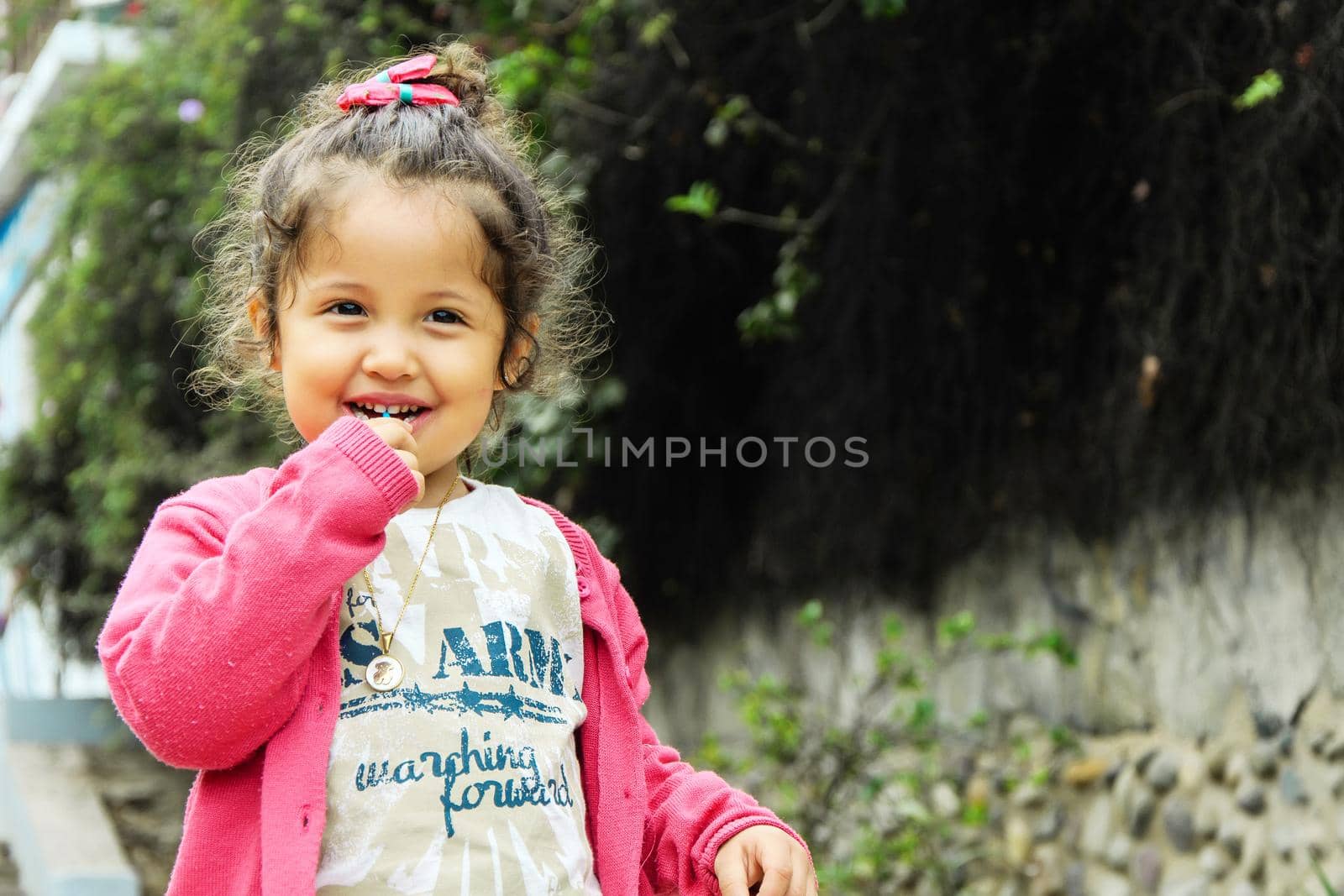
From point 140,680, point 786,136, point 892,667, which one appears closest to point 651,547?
point 892,667

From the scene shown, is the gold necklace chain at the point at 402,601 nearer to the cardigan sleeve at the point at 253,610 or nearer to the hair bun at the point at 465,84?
the cardigan sleeve at the point at 253,610

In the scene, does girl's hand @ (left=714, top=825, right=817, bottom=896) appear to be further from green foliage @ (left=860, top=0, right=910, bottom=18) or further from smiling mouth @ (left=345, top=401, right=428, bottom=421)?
green foliage @ (left=860, top=0, right=910, bottom=18)

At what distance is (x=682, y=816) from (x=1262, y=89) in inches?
69.0

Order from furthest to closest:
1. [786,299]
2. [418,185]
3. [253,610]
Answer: [786,299]
[418,185]
[253,610]

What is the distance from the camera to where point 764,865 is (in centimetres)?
141

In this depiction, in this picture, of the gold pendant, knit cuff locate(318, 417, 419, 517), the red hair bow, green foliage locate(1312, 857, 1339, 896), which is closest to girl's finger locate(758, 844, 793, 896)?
the gold pendant

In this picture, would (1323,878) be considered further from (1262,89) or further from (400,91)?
(400,91)

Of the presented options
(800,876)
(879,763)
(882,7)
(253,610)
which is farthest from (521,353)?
(879,763)

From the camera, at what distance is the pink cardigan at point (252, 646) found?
120cm

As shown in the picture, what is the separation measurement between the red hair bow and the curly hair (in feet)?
0.04

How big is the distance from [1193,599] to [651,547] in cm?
175

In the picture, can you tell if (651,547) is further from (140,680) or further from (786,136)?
(140,680)

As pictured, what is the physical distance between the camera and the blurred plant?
347cm

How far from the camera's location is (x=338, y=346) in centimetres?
136
